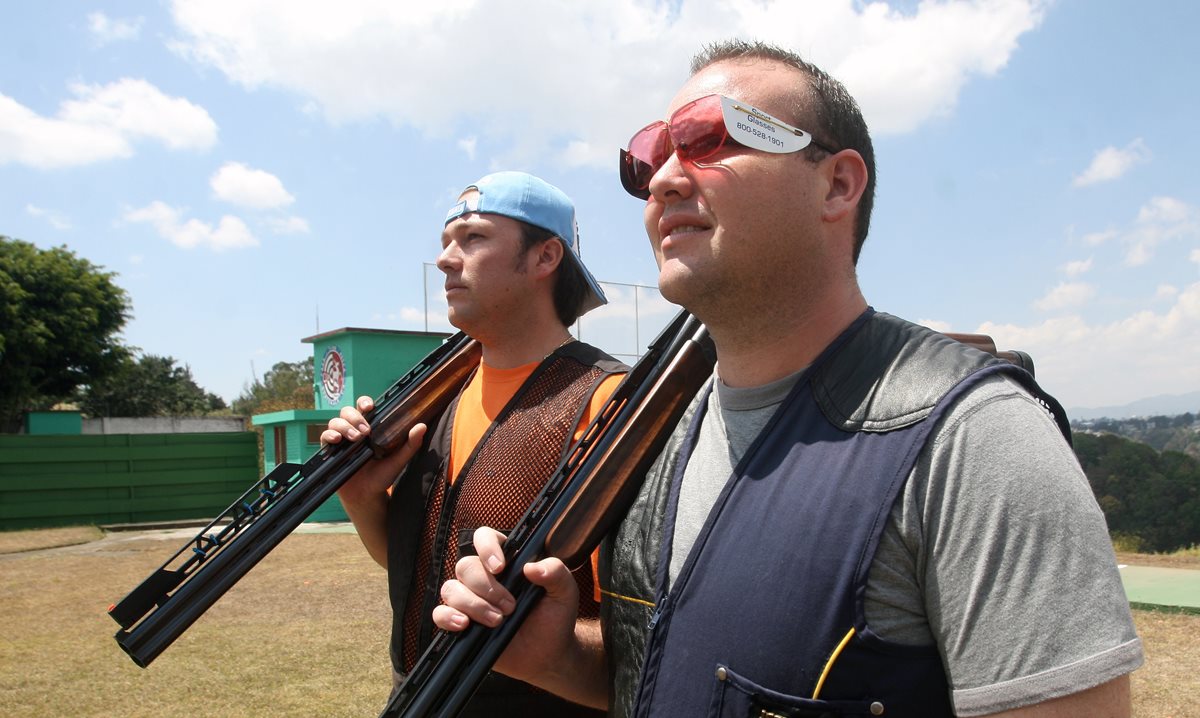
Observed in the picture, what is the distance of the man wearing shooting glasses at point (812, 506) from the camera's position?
996 millimetres

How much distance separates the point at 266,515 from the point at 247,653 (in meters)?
5.17

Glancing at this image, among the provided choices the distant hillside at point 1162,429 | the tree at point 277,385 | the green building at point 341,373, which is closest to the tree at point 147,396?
the tree at point 277,385

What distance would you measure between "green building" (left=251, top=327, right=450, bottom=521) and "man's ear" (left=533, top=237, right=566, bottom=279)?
14221mm

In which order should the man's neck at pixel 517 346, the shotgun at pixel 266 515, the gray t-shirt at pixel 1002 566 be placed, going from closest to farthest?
the gray t-shirt at pixel 1002 566 → the shotgun at pixel 266 515 → the man's neck at pixel 517 346

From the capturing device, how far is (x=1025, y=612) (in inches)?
38.6

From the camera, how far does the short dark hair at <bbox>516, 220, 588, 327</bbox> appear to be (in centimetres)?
276

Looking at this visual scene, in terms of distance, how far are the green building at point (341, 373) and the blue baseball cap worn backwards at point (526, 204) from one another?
46.5ft

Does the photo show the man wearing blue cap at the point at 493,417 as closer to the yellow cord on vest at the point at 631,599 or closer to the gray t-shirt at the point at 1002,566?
the yellow cord on vest at the point at 631,599

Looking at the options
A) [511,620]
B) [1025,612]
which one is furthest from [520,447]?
[1025,612]

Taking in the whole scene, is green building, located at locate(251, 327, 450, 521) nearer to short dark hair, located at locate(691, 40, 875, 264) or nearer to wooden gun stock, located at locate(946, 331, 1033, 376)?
wooden gun stock, located at locate(946, 331, 1033, 376)

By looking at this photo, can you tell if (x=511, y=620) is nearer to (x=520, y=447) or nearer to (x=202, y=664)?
(x=520, y=447)

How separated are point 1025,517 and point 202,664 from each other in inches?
268

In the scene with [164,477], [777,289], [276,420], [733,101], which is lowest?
[164,477]

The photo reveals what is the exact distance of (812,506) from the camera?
117 cm
